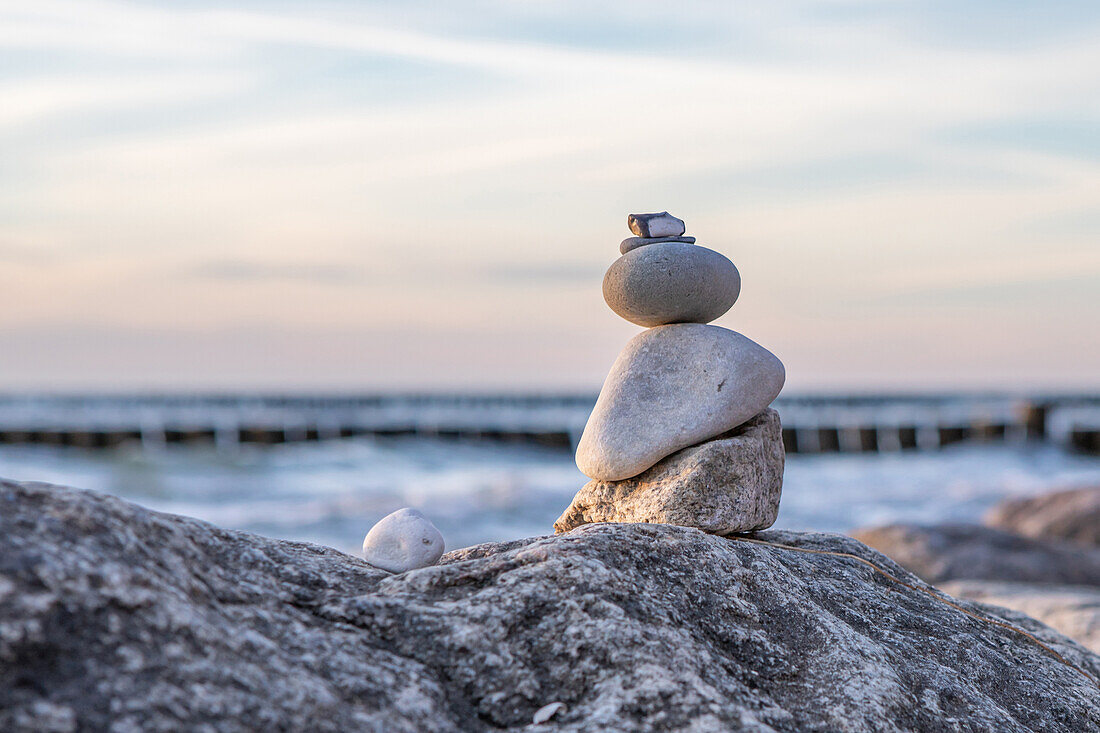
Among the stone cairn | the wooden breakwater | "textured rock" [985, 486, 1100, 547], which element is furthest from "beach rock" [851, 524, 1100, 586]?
the wooden breakwater

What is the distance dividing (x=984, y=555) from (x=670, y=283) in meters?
6.51

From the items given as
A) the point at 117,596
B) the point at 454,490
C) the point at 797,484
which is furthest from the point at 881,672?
the point at 797,484

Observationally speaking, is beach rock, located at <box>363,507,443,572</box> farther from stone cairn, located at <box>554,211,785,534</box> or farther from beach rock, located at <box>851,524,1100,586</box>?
beach rock, located at <box>851,524,1100,586</box>

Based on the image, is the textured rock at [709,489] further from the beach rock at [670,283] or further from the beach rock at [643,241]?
the beach rock at [643,241]

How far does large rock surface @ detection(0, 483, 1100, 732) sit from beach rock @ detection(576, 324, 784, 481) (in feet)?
3.38

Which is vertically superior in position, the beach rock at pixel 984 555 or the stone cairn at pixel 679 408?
the stone cairn at pixel 679 408

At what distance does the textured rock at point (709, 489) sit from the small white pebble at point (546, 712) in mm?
1863

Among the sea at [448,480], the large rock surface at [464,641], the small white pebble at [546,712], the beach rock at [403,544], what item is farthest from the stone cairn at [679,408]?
the sea at [448,480]

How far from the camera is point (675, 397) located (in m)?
4.44

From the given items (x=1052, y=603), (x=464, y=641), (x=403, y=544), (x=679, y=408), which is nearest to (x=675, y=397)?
(x=679, y=408)

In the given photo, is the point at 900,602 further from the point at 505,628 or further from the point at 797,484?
the point at 797,484

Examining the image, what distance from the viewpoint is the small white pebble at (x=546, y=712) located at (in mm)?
2293

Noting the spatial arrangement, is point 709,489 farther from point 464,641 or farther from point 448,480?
point 448,480

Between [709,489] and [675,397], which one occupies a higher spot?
[675,397]
